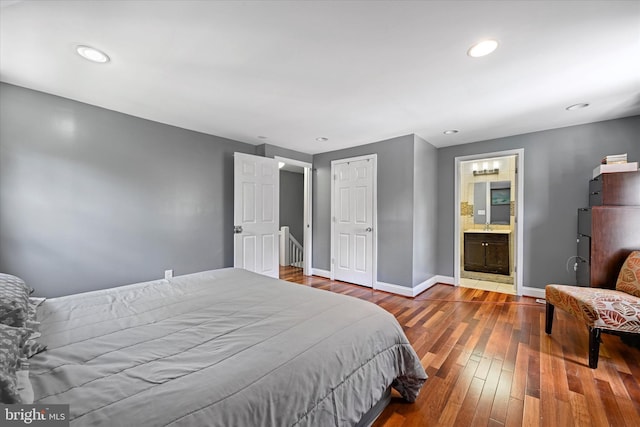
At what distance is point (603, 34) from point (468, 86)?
0.79m

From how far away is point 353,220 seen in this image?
424cm

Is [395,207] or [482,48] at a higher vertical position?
[482,48]

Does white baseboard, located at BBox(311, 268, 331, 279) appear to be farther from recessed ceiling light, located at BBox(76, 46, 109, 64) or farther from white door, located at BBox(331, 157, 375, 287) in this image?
recessed ceiling light, located at BBox(76, 46, 109, 64)

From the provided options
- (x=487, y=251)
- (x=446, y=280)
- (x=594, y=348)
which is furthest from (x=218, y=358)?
(x=487, y=251)

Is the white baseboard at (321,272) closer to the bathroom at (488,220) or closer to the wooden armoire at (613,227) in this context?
the bathroom at (488,220)

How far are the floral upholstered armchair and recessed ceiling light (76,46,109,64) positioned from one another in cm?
407

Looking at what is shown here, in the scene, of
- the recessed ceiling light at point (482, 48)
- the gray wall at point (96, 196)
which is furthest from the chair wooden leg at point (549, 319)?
the gray wall at point (96, 196)

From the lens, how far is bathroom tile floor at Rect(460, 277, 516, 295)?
3837 mm

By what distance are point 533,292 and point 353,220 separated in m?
2.70

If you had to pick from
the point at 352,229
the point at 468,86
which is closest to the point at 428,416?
the point at 468,86

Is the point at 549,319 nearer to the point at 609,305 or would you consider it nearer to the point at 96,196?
the point at 609,305

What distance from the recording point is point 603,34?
5.08 feet

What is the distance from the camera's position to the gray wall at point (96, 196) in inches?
89.7

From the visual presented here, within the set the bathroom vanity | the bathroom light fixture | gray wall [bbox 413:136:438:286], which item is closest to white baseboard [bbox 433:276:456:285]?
gray wall [bbox 413:136:438:286]
